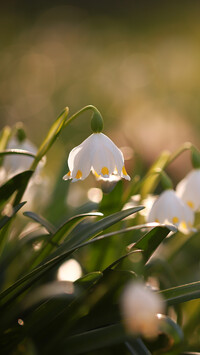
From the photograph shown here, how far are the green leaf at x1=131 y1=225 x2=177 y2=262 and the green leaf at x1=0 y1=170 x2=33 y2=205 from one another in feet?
1.01

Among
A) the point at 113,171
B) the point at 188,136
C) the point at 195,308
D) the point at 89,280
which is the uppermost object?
the point at 113,171

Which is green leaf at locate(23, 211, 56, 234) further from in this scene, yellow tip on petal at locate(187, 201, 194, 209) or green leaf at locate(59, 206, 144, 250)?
yellow tip on petal at locate(187, 201, 194, 209)

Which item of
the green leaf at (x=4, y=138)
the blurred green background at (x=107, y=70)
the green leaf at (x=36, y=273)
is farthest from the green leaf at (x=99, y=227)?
the blurred green background at (x=107, y=70)

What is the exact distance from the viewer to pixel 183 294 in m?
1.09

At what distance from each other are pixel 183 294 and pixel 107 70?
216 inches

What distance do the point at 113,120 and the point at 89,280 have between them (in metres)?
3.98

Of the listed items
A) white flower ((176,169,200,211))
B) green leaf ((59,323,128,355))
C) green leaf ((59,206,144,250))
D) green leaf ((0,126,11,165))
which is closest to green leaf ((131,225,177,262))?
green leaf ((59,206,144,250))

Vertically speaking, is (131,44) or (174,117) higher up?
(131,44)

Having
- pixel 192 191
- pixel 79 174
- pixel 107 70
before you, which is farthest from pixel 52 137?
pixel 107 70

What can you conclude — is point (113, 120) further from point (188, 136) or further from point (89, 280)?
point (89, 280)

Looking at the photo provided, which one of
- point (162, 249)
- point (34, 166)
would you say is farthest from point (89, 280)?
point (162, 249)

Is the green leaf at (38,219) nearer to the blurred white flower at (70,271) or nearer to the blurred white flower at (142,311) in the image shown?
the blurred white flower at (70,271)

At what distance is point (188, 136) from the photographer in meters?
4.71

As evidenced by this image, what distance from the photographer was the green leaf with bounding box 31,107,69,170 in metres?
1.17
